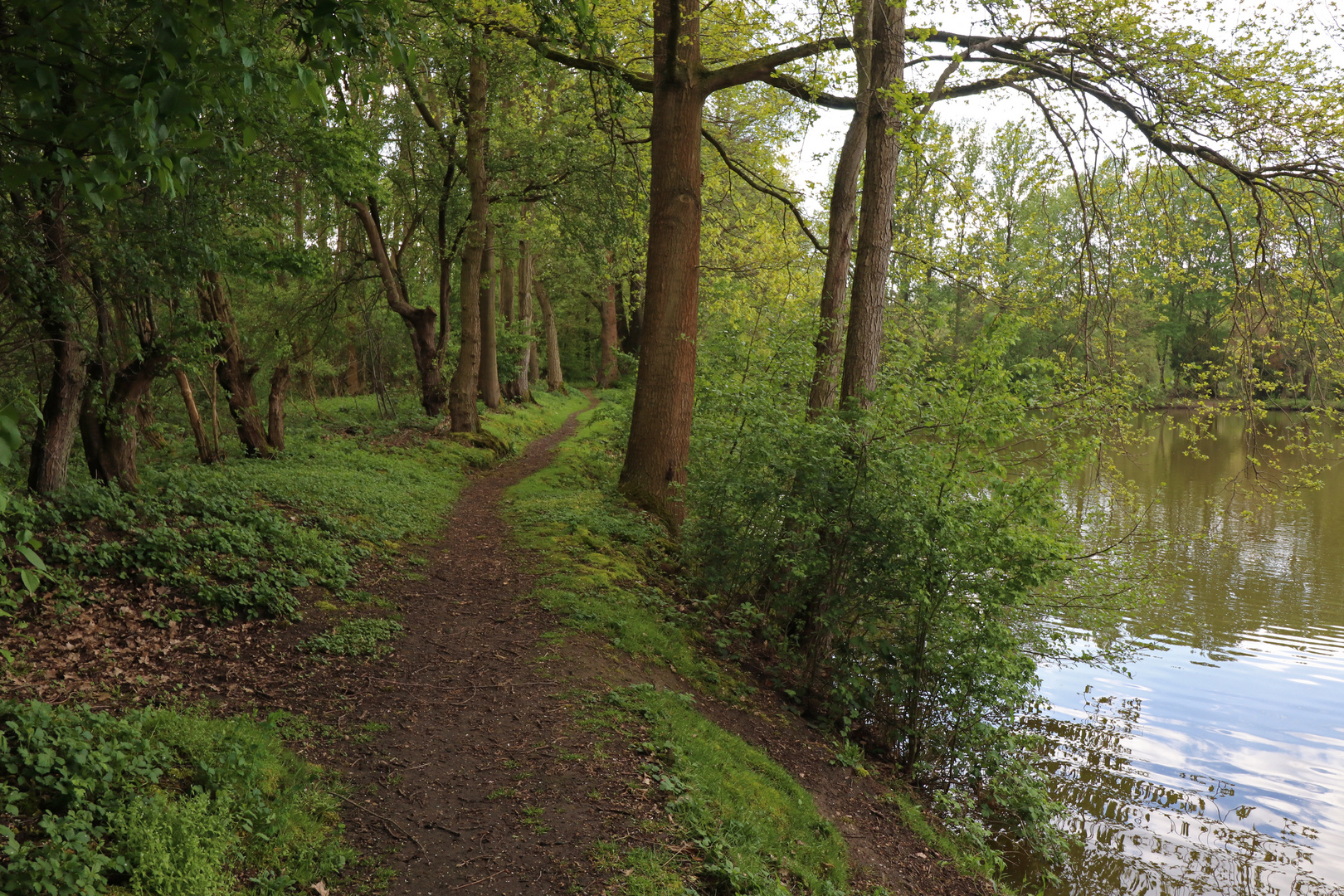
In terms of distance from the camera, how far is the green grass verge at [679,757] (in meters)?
3.95

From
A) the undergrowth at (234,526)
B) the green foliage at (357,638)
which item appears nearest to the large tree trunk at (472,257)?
the undergrowth at (234,526)

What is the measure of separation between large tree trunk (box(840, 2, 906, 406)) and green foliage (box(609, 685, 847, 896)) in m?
4.03

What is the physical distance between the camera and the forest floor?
151 inches

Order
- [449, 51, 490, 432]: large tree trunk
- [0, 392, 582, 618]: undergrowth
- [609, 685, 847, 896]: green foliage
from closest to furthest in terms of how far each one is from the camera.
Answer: [609, 685, 847, 896]: green foliage → [0, 392, 582, 618]: undergrowth → [449, 51, 490, 432]: large tree trunk

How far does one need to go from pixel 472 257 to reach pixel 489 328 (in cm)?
357

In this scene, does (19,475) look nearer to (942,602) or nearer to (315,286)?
(942,602)

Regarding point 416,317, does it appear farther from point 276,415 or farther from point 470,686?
point 470,686

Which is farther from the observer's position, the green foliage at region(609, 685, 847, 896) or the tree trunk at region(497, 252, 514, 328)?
the tree trunk at region(497, 252, 514, 328)

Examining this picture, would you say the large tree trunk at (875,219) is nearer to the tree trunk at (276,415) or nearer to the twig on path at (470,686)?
the twig on path at (470,686)

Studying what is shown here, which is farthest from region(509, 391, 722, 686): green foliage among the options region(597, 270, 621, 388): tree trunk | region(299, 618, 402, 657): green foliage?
region(597, 270, 621, 388): tree trunk

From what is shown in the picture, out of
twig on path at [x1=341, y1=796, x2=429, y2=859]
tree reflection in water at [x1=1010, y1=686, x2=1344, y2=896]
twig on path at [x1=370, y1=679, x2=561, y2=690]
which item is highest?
twig on path at [x1=370, y1=679, x2=561, y2=690]

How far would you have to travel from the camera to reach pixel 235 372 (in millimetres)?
11180

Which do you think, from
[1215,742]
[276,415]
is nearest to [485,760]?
[1215,742]

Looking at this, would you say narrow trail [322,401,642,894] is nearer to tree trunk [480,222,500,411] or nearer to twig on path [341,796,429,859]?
twig on path [341,796,429,859]
